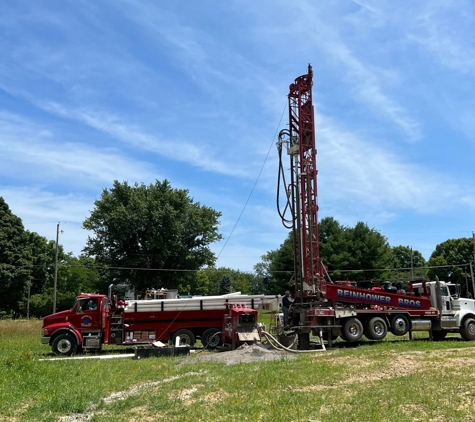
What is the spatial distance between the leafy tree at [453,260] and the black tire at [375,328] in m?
64.4

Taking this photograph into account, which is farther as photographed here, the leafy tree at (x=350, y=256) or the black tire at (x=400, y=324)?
the leafy tree at (x=350, y=256)

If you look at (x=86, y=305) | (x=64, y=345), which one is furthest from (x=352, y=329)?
(x=64, y=345)

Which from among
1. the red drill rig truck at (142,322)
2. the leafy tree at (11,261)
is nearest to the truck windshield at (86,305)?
the red drill rig truck at (142,322)

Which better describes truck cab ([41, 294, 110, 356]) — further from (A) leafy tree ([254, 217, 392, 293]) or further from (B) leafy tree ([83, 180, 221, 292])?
(A) leafy tree ([254, 217, 392, 293])

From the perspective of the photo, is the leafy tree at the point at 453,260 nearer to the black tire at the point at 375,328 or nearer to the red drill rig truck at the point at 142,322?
the black tire at the point at 375,328

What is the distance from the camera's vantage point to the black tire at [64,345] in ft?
64.8

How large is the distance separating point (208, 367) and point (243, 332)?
16.8 ft

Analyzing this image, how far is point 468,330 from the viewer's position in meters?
22.0

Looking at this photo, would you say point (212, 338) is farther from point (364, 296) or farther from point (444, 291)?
point (444, 291)

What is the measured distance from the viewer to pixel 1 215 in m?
53.0

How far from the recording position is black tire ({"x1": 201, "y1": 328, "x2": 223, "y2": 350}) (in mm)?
20973

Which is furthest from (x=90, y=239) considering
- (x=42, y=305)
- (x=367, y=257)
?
(x=367, y=257)

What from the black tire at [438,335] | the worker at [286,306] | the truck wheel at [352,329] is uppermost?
the worker at [286,306]

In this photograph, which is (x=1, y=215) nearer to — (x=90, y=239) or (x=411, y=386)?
(x=90, y=239)
